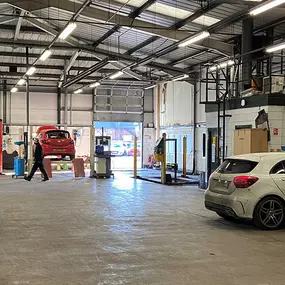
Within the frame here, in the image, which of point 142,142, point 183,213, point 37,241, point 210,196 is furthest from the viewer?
point 142,142

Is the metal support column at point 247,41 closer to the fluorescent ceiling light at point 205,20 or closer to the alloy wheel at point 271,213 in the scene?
the fluorescent ceiling light at point 205,20

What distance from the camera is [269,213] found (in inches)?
321

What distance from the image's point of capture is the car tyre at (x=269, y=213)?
26.5ft

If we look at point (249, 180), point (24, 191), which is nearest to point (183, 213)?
point (249, 180)

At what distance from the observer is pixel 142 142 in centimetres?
2872

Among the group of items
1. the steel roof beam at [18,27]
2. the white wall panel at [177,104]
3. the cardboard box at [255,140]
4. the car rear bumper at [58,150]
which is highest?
the steel roof beam at [18,27]

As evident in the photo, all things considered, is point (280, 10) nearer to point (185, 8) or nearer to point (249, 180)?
point (185, 8)

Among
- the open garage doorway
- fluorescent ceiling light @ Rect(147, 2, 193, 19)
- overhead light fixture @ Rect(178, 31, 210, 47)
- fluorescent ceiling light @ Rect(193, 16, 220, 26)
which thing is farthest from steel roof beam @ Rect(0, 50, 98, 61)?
overhead light fixture @ Rect(178, 31, 210, 47)

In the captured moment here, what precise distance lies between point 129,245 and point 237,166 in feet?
9.62

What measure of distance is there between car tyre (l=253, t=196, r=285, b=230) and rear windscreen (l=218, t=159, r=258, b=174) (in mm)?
674

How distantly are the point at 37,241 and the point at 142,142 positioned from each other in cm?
2176

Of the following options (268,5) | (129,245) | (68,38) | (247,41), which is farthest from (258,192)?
(68,38)

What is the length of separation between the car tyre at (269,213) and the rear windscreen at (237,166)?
674 mm

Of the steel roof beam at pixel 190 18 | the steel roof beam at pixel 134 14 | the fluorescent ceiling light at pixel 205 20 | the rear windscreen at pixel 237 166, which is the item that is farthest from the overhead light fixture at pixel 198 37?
the rear windscreen at pixel 237 166
